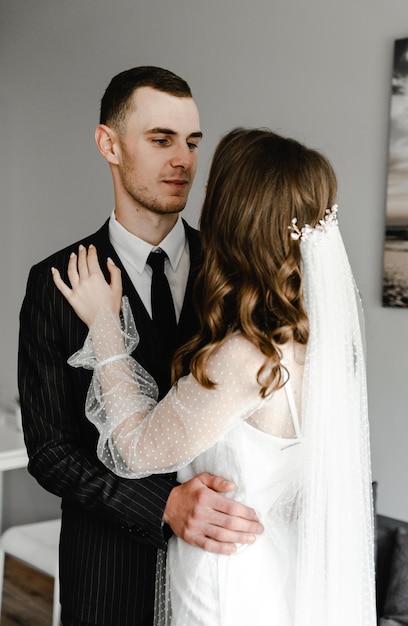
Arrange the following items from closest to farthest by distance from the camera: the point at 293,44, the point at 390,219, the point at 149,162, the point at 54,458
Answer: the point at 54,458, the point at 149,162, the point at 390,219, the point at 293,44

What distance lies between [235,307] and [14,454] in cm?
249

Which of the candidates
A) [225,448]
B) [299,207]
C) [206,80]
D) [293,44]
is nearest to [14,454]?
[206,80]

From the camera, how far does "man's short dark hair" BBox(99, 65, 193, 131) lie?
171cm

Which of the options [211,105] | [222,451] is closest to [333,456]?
[222,451]

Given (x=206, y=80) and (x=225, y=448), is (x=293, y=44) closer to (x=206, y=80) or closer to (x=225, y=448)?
(x=206, y=80)

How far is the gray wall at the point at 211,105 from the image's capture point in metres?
2.96

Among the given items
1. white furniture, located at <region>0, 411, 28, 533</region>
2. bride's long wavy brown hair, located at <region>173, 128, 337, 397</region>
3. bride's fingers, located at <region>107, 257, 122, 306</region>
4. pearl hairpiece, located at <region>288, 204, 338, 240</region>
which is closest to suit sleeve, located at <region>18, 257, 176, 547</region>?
bride's fingers, located at <region>107, 257, 122, 306</region>

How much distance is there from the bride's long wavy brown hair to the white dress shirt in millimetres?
360

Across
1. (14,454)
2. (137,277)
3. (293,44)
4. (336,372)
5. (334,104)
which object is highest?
(293,44)

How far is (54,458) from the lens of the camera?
1611 mm

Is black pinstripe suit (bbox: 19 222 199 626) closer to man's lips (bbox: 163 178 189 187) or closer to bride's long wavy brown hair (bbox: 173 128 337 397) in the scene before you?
man's lips (bbox: 163 178 189 187)

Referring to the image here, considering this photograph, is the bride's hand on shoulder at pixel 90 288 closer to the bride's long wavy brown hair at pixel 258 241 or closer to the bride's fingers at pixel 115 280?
the bride's fingers at pixel 115 280

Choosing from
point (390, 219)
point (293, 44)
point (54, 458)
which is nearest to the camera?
point (54, 458)

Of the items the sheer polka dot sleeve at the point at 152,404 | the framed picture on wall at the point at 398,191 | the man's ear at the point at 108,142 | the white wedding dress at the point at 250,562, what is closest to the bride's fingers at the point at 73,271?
the sheer polka dot sleeve at the point at 152,404
